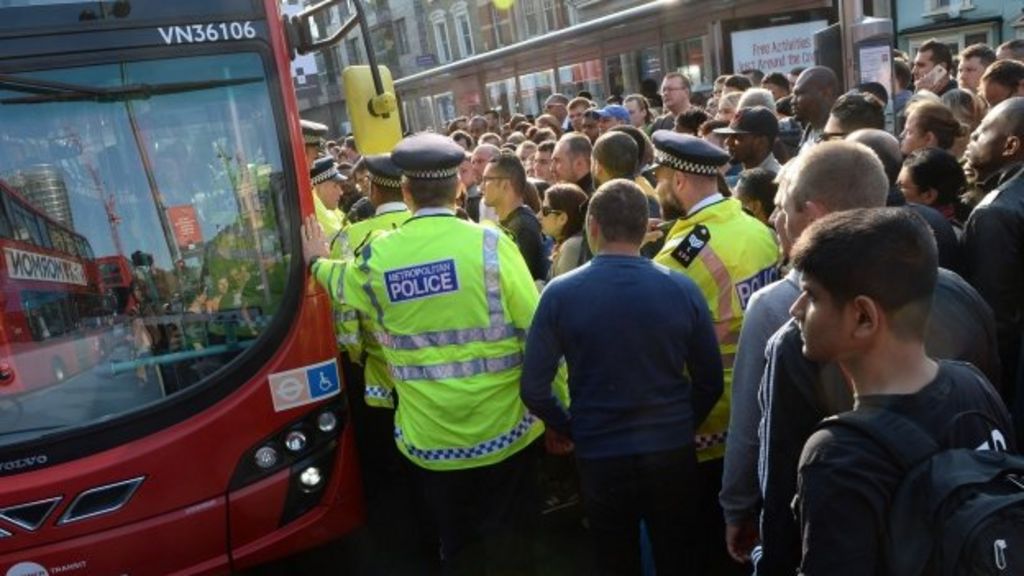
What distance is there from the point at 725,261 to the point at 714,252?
52 millimetres

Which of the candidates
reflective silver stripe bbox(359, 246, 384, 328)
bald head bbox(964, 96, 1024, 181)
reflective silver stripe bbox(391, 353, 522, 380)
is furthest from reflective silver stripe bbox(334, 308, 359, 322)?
bald head bbox(964, 96, 1024, 181)

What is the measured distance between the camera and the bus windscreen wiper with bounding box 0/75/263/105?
2705 millimetres

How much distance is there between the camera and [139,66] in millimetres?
2850

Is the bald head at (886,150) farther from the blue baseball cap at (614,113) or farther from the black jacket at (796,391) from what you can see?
the blue baseball cap at (614,113)

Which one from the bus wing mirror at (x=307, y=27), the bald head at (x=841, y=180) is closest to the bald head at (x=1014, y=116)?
the bald head at (x=841, y=180)

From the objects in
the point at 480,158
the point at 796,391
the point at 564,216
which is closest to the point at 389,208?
the point at 564,216

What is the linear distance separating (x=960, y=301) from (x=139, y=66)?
280 centimetres

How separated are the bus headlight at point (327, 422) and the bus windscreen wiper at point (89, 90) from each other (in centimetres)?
139

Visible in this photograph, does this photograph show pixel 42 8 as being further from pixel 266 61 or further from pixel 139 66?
pixel 266 61

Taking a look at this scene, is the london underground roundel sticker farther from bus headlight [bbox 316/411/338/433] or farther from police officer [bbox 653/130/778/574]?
police officer [bbox 653/130/778/574]

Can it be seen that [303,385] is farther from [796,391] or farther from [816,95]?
[816,95]

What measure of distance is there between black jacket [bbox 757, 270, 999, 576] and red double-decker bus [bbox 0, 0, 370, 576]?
198cm

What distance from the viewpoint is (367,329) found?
3.33 meters

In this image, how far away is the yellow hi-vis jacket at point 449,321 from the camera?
2836mm
